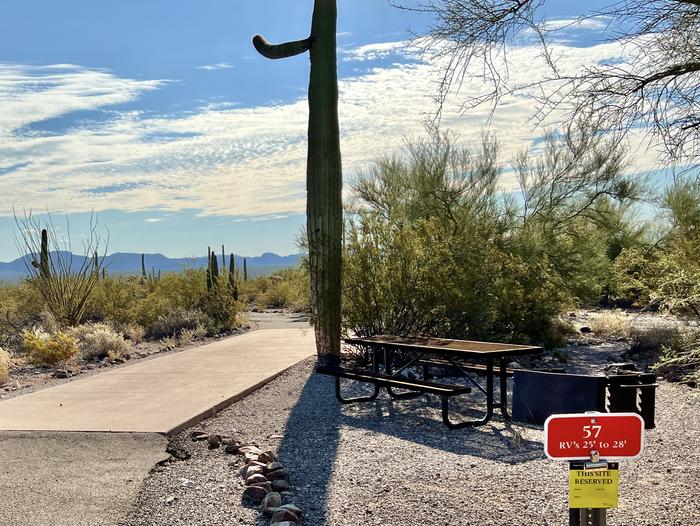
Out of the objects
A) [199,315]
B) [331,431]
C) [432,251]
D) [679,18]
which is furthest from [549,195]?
[331,431]

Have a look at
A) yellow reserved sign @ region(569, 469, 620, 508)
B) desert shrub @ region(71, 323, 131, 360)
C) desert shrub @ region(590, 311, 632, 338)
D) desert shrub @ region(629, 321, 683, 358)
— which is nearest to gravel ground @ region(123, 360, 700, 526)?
yellow reserved sign @ region(569, 469, 620, 508)

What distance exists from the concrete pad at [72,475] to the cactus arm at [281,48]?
601 cm

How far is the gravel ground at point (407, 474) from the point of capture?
4258 mm

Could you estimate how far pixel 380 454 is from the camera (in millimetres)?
5504

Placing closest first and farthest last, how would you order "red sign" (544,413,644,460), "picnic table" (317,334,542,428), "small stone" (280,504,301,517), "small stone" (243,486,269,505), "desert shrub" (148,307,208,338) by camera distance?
1. "red sign" (544,413,644,460)
2. "small stone" (280,504,301,517)
3. "small stone" (243,486,269,505)
4. "picnic table" (317,334,542,428)
5. "desert shrub" (148,307,208,338)

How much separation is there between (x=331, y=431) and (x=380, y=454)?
887 mm

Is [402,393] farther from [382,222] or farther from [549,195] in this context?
[549,195]

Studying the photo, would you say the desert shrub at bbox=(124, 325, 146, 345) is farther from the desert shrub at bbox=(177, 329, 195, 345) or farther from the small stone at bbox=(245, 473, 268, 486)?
the small stone at bbox=(245, 473, 268, 486)

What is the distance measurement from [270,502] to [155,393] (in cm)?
397

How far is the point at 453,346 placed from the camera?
723 centimetres

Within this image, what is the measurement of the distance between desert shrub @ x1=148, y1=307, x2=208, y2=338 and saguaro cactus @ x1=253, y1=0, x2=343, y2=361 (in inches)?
257

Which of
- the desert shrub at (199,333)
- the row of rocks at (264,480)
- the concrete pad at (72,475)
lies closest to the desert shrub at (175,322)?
the desert shrub at (199,333)

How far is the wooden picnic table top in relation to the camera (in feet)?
21.3

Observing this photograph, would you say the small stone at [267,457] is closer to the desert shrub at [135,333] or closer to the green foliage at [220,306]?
the desert shrub at [135,333]
